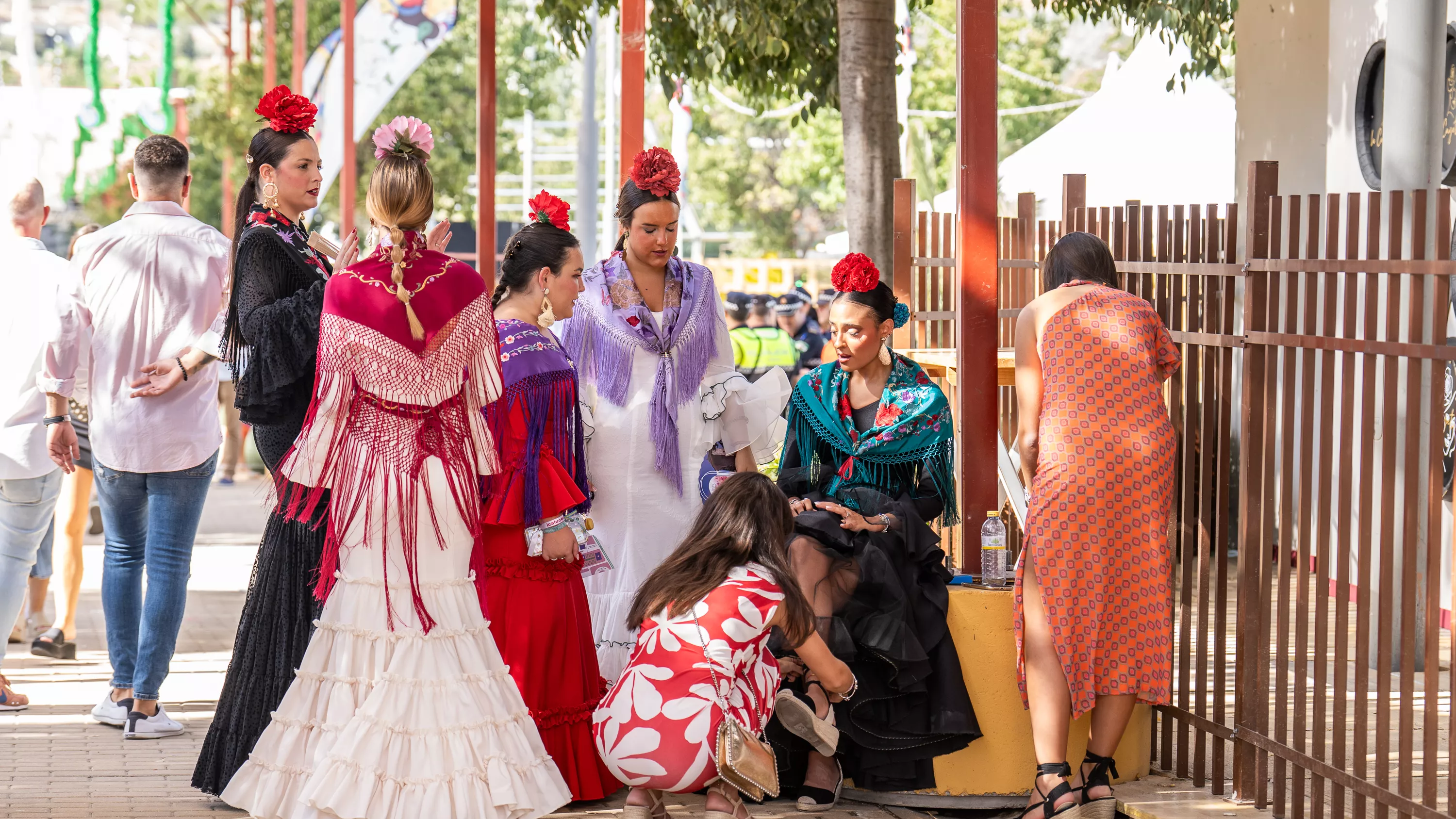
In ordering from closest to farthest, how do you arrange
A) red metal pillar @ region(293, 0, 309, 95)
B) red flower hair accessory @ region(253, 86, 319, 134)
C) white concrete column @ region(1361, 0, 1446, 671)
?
red flower hair accessory @ region(253, 86, 319, 134)
white concrete column @ region(1361, 0, 1446, 671)
red metal pillar @ region(293, 0, 309, 95)

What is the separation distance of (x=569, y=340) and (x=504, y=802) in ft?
5.30

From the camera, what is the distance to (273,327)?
428cm

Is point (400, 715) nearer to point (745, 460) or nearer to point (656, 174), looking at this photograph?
point (745, 460)

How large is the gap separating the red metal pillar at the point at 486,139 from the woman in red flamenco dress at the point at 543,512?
3.42 metres

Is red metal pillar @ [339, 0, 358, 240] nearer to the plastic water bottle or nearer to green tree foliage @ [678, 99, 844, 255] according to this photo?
the plastic water bottle

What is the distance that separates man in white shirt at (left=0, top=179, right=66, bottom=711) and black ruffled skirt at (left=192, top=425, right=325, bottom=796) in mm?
1899

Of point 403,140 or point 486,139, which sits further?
point 486,139

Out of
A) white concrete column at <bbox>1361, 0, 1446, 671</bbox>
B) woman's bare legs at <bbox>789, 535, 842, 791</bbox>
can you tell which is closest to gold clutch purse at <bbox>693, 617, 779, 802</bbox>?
woman's bare legs at <bbox>789, 535, 842, 791</bbox>

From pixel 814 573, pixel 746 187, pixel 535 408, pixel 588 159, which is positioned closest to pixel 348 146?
pixel 588 159

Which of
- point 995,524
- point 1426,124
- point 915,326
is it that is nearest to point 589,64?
point 915,326

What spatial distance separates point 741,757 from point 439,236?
170cm

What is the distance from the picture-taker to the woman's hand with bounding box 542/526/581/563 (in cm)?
440

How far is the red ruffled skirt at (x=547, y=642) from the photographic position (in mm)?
4512

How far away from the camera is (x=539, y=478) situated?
4.39 m
